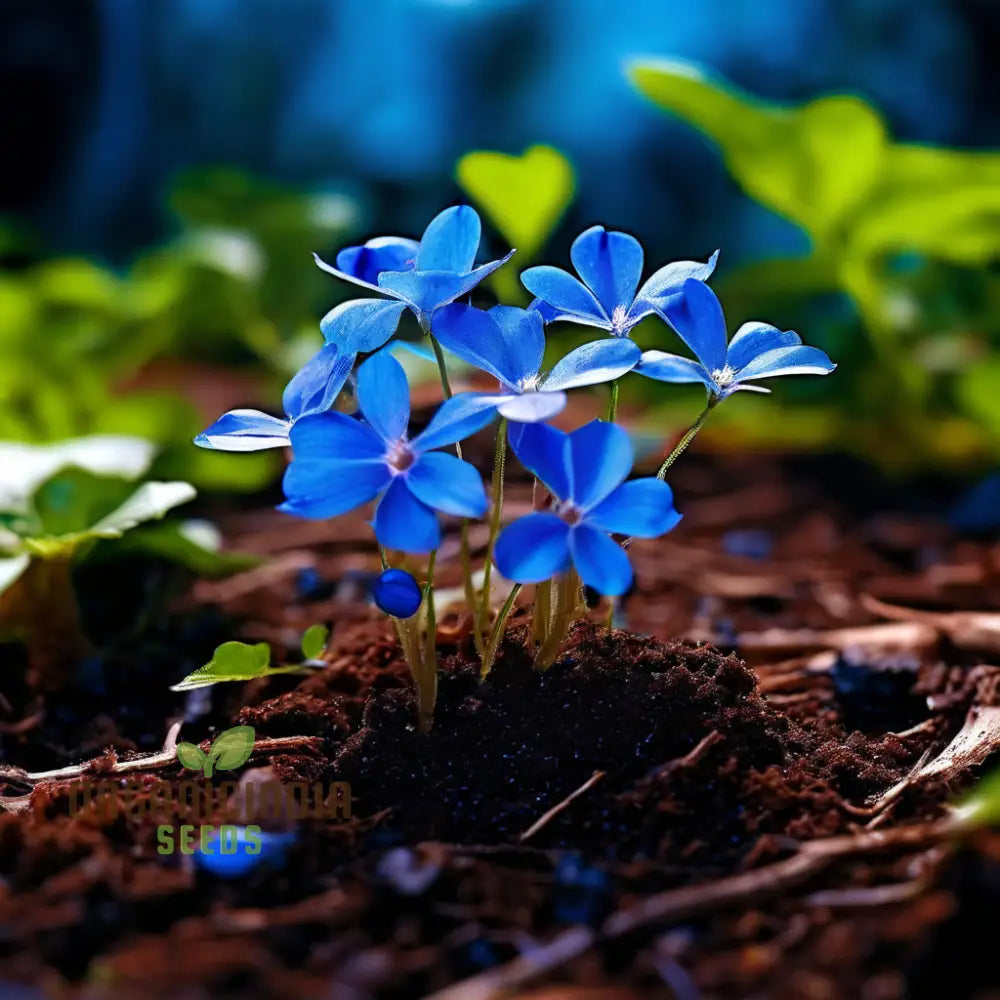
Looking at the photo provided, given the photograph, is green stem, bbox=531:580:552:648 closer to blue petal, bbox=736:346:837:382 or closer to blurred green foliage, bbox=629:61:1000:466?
blue petal, bbox=736:346:837:382

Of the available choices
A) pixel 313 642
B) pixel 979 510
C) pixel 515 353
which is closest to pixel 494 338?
pixel 515 353

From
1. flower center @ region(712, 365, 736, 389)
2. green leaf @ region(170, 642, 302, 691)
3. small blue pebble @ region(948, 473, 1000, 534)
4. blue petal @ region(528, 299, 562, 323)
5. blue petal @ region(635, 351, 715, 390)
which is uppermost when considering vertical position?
blue petal @ region(528, 299, 562, 323)

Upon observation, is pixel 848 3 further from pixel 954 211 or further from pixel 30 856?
pixel 30 856

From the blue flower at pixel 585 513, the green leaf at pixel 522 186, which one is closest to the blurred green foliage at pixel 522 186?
the green leaf at pixel 522 186

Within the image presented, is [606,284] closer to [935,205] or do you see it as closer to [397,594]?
[397,594]

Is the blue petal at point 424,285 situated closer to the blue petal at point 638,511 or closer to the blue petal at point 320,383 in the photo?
the blue petal at point 320,383

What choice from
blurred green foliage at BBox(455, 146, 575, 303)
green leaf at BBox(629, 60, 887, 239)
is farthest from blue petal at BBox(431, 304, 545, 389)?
green leaf at BBox(629, 60, 887, 239)

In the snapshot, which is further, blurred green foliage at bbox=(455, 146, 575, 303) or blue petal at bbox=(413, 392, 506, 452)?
blurred green foliage at bbox=(455, 146, 575, 303)
